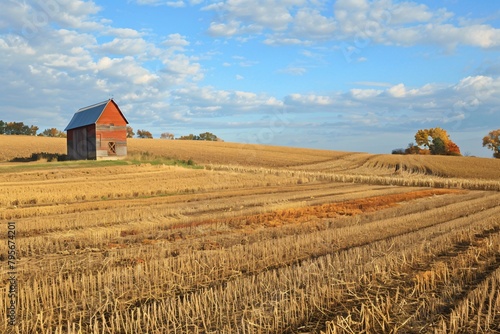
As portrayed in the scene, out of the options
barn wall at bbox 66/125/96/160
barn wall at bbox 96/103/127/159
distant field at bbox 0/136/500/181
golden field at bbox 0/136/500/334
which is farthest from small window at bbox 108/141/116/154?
golden field at bbox 0/136/500/334

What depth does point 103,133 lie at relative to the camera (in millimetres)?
46625

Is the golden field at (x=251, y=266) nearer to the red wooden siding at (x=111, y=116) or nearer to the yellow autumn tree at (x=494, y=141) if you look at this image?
the red wooden siding at (x=111, y=116)

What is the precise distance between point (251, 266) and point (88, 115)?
43972mm

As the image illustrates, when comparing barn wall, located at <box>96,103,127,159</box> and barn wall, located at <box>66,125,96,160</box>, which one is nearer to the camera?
barn wall, located at <box>96,103,127,159</box>

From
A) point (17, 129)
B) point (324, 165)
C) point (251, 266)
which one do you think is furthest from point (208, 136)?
point (251, 266)

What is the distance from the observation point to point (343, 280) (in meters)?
9.34

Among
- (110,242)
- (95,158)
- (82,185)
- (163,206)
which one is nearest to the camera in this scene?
(110,242)

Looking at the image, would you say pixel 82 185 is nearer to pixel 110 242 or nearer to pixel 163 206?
pixel 163 206

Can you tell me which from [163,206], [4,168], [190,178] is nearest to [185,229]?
[163,206]

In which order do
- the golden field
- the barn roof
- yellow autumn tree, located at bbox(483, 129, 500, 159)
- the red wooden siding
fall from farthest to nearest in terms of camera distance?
yellow autumn tree, located at bbox(483, 129, 500, 159), the barn roof, the red wooden siding, the golden field

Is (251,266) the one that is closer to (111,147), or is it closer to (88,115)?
(111,147)

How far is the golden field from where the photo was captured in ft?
23.9

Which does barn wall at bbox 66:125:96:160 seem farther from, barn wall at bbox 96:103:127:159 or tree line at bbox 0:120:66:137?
tree line at bbox 0:120:66:137

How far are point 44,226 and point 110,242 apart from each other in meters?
4.23
